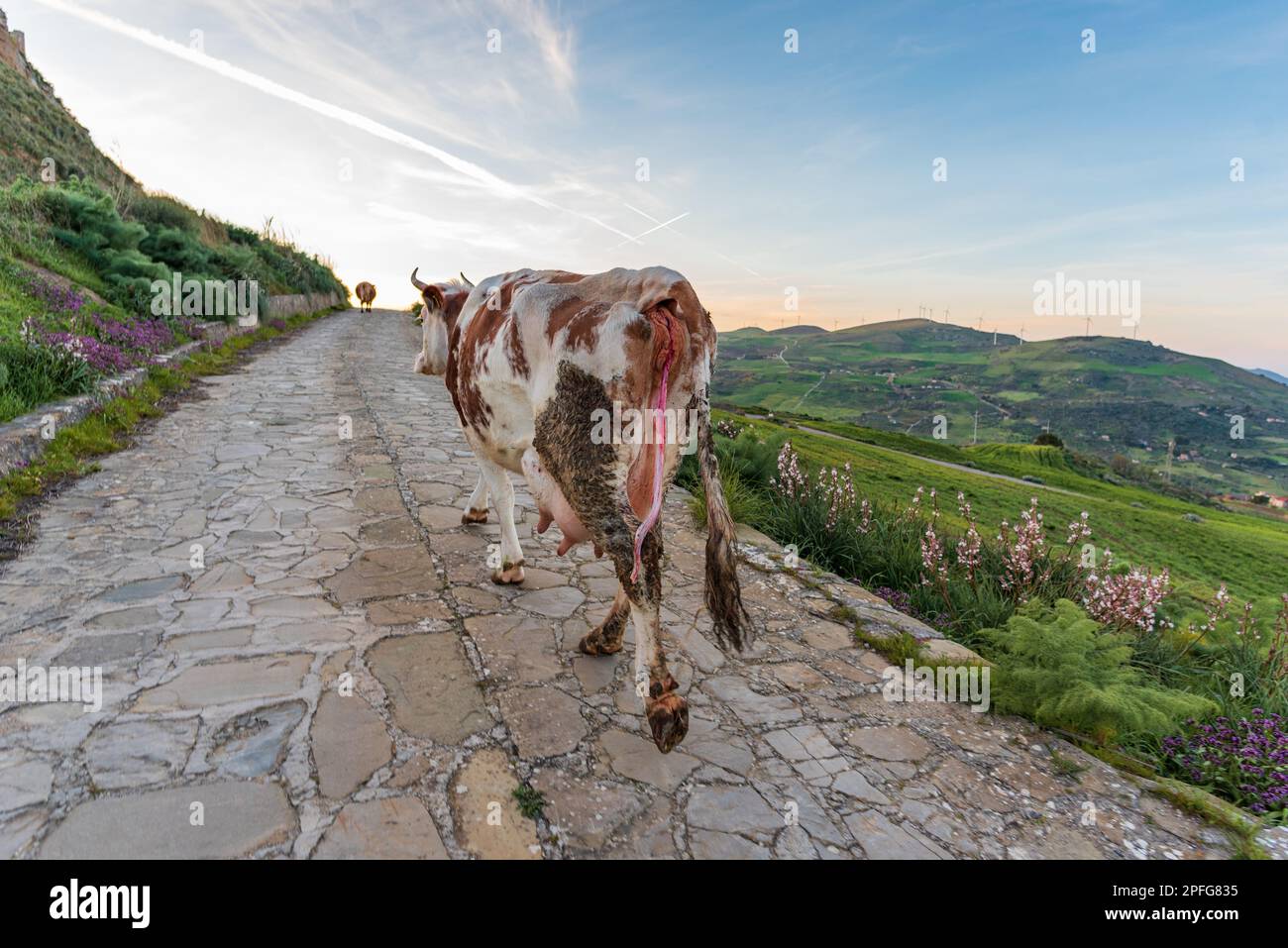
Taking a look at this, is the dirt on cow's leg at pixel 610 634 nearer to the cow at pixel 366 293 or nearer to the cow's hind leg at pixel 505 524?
the cow's hind leg at pixel 505 524

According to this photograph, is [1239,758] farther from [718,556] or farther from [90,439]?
[90,439]

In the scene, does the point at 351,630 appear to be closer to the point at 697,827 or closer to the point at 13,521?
the point at 697,827

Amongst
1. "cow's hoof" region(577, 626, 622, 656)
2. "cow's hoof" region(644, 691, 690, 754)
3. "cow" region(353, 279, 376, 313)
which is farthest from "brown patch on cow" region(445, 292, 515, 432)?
"cow" region(353, 279, 376, 313)

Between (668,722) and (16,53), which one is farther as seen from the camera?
(16,53)

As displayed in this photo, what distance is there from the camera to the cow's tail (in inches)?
132

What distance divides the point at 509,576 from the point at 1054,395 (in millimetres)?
113228

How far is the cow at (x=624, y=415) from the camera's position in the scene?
116 inches

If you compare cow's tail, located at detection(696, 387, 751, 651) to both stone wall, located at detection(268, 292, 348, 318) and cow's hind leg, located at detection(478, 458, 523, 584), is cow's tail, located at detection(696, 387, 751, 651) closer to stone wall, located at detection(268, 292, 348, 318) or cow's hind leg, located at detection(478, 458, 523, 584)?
cow's hind leg, located at detection(478, 458, 523, 584)

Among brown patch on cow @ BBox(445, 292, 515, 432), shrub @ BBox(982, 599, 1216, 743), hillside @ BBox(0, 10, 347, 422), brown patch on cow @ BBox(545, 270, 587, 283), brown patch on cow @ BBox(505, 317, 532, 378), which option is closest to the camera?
shrub @ BBox(982, 599, 1216, 743)

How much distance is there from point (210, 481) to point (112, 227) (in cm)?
1276

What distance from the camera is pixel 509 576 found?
186 inches

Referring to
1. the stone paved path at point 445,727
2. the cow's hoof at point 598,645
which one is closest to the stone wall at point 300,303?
the stone paved path at point 445,727

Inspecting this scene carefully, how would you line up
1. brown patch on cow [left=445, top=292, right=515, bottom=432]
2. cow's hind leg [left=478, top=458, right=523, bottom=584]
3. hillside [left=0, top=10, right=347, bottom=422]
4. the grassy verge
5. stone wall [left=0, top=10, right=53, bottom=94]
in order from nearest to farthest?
brown patch on cow [left=445, top=292, right=515, bottom=432] → cow's hind leg [left=478, top=458, right=523, bottom=584] → the grassy verge → hillside [left=0, top=10, right=347, bottom=422] → stone wall [left=0, top=10, right=53, bottom=94]

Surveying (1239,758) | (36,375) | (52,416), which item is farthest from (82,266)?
(1239,758)
